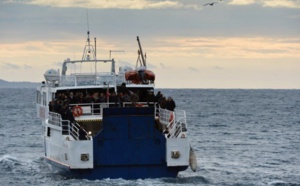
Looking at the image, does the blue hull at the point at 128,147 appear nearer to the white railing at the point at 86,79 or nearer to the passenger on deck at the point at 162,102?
the passenger on deck at the point at 162,102

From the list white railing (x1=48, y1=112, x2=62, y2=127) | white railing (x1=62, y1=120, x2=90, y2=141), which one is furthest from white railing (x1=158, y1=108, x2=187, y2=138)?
white railing (x1=48, y1=112, x2=62, y2=127)

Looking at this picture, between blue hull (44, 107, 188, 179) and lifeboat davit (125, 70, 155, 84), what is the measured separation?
7.30 metres

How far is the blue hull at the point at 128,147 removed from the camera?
3256cm

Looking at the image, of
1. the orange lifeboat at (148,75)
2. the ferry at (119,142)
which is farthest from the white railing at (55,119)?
the orange lifeboat at (148,75)

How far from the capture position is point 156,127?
116 ft

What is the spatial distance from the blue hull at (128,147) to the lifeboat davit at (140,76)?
7.30m

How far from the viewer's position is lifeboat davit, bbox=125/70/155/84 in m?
40.0

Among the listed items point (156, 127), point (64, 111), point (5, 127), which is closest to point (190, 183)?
point (156, 127)

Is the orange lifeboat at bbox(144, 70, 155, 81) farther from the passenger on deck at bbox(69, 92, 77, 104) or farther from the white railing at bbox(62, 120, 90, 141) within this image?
the white railing at bbox(62, 120, 90, 141)

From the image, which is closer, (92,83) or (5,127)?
(92,83)

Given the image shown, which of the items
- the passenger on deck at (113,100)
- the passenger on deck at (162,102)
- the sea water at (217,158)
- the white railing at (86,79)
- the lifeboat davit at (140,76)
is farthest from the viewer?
the lifeboat davit at (140,76)

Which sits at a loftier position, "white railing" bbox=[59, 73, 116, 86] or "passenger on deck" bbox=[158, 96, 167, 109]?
"white railing" bbox=[59, 73, 116, 86]

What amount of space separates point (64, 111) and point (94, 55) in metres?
11.1

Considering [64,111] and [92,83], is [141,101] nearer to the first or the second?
[92,83]
